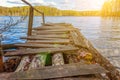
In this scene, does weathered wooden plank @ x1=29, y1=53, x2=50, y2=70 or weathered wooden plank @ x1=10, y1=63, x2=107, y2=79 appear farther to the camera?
weathered wooden plank @ x1=29, y1=53, x2=50, y2=70

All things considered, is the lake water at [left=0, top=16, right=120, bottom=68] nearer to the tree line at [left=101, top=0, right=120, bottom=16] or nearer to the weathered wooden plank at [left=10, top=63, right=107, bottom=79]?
the weathered wooden plank at [left=10, top=63, right=107, bottom=79]

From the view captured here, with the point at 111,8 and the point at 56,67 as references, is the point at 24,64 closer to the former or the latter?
the point at 56,67

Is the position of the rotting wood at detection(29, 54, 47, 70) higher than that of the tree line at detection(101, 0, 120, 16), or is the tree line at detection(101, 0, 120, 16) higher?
the tree line at detection(101, 0, 120, 16)

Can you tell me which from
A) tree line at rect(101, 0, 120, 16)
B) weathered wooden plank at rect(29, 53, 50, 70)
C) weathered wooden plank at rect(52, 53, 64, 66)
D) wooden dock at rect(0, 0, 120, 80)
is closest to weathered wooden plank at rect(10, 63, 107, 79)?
wooden dock at rect(0, 0, 120, 80)

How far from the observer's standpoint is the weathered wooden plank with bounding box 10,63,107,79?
4121 mm

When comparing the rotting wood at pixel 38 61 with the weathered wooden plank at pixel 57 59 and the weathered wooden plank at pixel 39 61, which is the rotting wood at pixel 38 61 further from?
the weathered wooden plank at pixel 57 59

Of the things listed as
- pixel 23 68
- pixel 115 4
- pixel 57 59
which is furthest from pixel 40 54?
pixel 115 4

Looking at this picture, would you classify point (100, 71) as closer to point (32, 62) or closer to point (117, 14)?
point (32, 62)

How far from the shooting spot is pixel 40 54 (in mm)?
5988

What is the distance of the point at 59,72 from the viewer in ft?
13.9

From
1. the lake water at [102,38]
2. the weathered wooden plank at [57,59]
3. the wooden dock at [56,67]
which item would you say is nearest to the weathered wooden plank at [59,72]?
the wooden dock at [56,67]

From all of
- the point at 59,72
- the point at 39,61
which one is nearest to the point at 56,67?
the point at 59,72

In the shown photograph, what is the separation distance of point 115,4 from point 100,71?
153383 millimetres

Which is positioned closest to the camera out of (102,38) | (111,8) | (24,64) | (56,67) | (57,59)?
(56,67)
